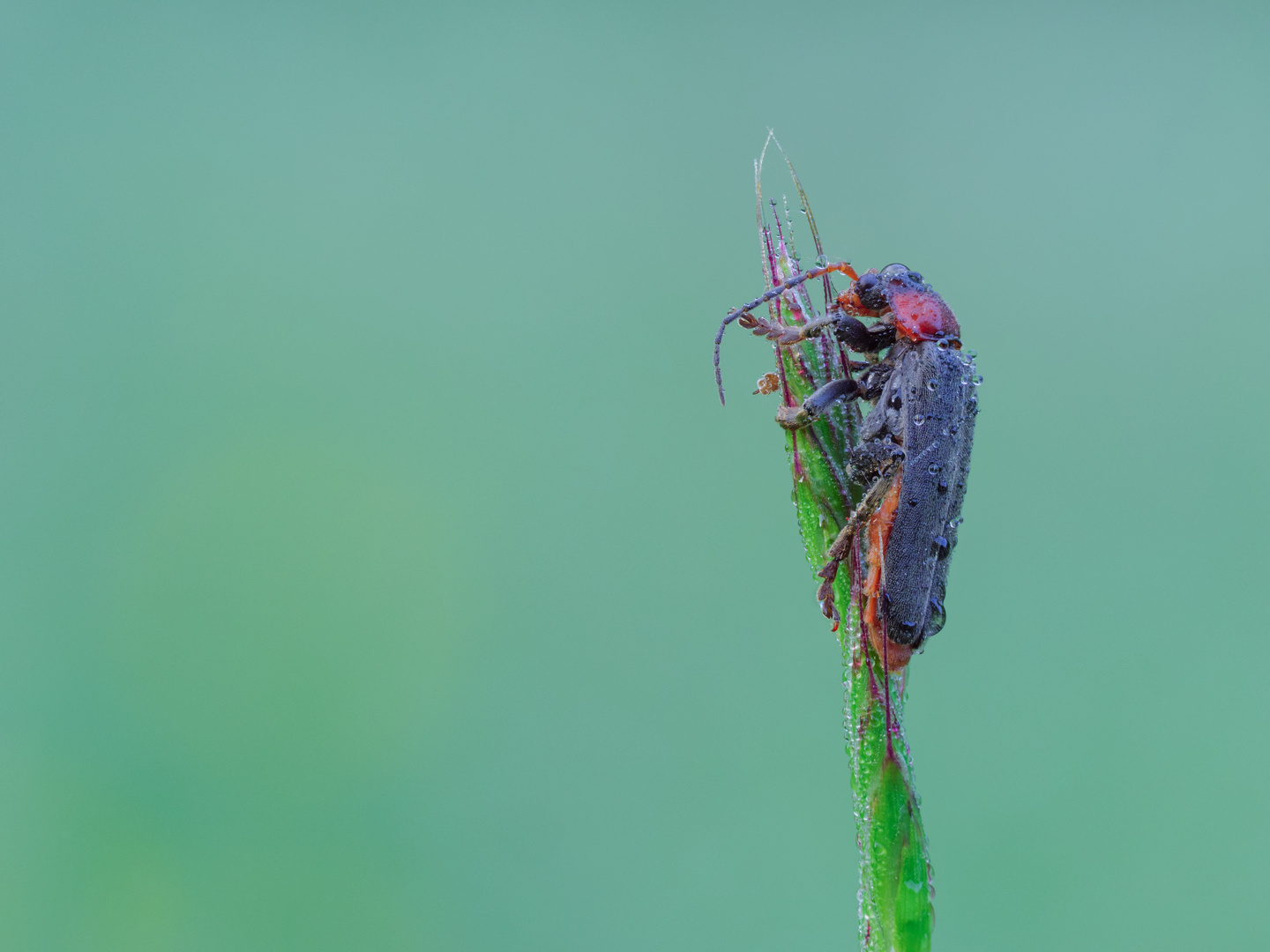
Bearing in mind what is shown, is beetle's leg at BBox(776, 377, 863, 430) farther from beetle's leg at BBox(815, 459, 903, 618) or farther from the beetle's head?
the beetle's head

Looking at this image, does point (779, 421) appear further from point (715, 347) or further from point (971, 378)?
point (971, 378)

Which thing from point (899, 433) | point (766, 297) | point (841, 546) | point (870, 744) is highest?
point (766, 297)

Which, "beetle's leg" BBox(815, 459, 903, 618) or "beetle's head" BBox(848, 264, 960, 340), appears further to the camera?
"beetle's head" BBox(848, 264, 960, 340)

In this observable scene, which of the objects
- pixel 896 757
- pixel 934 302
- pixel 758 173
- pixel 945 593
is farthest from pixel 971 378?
pixel 896 757

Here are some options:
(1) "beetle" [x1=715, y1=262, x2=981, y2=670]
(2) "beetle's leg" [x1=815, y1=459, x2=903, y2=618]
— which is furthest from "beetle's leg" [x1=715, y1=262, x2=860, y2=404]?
(2) "beetle's leg" [x1=815, y1=459, x2=903, y2=618]

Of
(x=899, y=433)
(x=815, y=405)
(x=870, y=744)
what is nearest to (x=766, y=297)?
(x=815, y=405)

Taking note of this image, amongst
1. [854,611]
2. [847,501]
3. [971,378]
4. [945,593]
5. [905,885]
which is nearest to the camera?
[905,885]

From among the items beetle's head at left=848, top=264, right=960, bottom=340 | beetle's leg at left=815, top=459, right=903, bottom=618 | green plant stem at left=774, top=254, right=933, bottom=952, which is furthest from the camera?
beetle's head at left=848, top=264, right=960, bottom=340

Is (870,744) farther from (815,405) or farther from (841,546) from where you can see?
(815,405)
